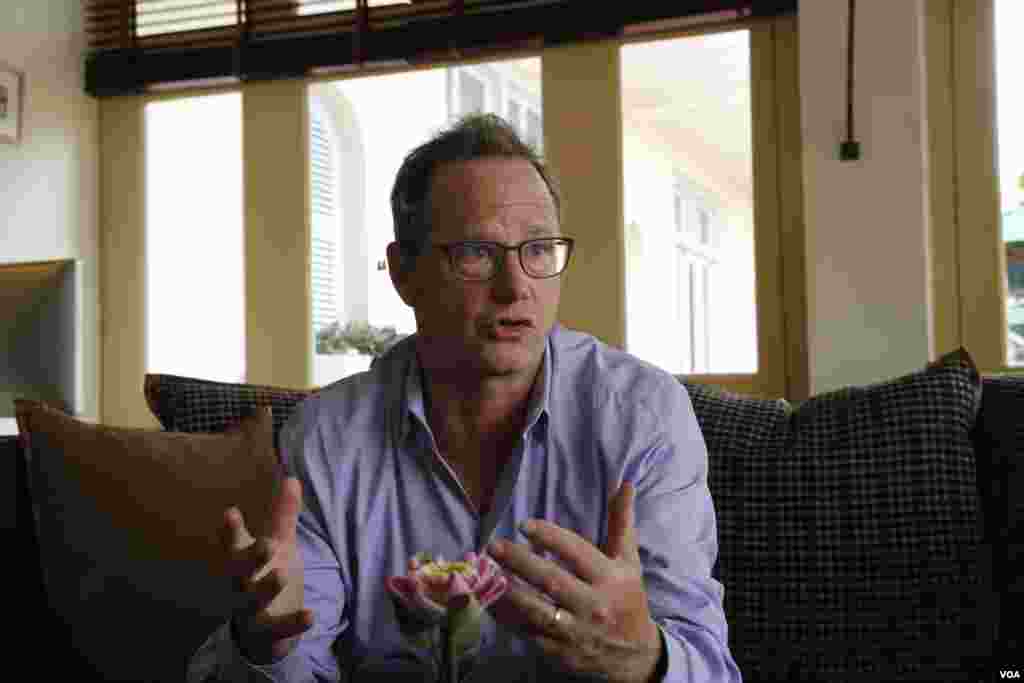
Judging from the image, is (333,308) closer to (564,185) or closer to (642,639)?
(564,185)

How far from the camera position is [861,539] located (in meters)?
1.51

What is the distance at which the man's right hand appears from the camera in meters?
0.92

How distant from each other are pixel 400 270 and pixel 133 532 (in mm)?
588

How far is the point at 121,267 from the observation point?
4.18 m

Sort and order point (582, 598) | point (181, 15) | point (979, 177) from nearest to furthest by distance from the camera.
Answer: point (582, 598), point (979, 177), point (181, 15)

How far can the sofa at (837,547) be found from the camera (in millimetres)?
1491

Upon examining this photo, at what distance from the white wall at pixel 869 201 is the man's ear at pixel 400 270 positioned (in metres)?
1.91

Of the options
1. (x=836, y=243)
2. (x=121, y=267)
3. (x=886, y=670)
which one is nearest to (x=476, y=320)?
(x=886, y=670)

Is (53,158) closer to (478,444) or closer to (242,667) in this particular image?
(478,444)

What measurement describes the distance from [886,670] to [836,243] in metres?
1.76

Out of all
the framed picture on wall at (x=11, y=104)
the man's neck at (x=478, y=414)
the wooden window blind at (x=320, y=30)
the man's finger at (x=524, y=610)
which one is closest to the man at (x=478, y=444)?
the man's neck at (x=478, y=414)

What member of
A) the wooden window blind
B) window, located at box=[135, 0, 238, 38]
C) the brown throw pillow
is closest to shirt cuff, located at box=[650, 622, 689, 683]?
the brown throw pillow

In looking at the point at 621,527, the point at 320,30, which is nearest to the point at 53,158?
the point at 320,30

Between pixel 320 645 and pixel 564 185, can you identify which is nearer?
pixel 320 645
